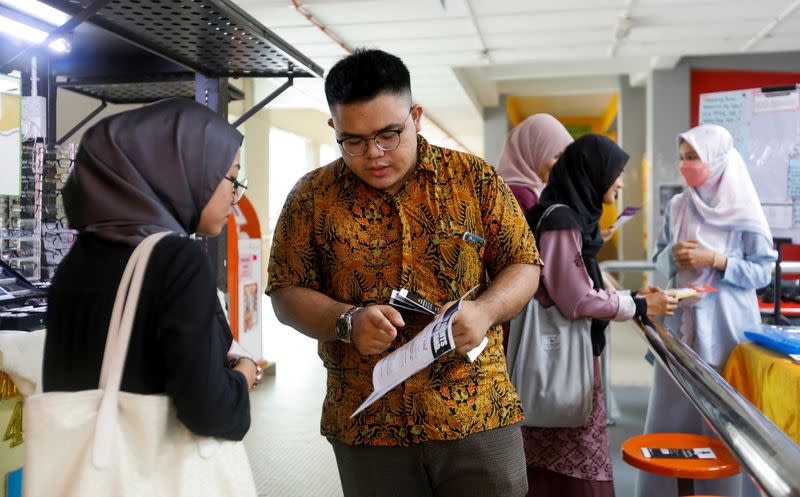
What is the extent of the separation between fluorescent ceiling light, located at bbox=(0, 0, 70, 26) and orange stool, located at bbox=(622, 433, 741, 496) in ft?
7.31

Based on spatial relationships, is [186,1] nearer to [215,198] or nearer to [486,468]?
[215,198]

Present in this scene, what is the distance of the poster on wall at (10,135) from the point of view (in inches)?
91.9

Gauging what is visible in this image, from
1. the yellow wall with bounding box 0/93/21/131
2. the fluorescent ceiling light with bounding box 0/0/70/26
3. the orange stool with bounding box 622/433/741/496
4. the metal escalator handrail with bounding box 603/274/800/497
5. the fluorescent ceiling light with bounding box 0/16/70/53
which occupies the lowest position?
the orange stool with bounding box 622/433/741/496

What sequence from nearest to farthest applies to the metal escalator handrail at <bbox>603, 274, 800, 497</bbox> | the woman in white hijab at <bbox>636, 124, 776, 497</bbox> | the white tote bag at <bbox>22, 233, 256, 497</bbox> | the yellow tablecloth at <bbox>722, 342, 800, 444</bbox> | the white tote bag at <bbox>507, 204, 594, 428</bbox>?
the metal escalator handrail at <bbox>603, 274, 800, 497</bbox>, the white tote bag at <bbox>22, 233, 256, 497</bbox>, the yellow tablecloth at <bbox>722, 342, 800, 444</bbox>, the white tote bag at <bbox>507, 204, 594, 428</bbox>, the woman in white hijab at <bbox>636, 124, 776, 497</bbox>

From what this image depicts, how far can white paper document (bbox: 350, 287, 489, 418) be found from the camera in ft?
4.05

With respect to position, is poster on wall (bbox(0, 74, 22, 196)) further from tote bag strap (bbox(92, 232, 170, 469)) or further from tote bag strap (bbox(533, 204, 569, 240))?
tote bag strap (bbox(533, 204, 569, 240))

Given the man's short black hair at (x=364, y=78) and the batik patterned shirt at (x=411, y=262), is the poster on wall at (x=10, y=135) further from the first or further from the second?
the man's short black hair at (x=364, y=78)

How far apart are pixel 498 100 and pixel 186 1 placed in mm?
10223

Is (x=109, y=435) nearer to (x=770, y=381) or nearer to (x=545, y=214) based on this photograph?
(x=545, y=214)

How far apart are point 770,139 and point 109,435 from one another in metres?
4.07

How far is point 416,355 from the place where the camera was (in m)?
1.28

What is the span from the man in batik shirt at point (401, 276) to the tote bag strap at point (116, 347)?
462 millimetres

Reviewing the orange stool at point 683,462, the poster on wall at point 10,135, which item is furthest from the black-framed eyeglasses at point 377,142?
the poster on wall at point 10,135

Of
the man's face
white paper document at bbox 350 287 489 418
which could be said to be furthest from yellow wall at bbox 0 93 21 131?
white paper document at bbox 350 287 489 418
